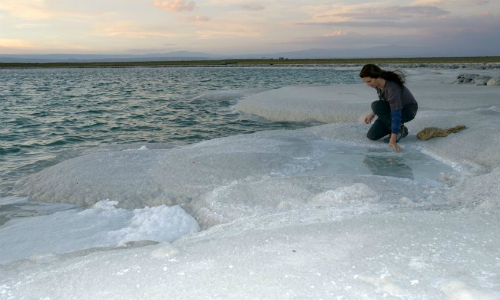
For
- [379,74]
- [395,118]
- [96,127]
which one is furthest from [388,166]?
[96,127]

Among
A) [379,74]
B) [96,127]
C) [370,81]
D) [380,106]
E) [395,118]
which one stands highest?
[379,74]

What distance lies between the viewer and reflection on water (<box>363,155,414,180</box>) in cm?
564

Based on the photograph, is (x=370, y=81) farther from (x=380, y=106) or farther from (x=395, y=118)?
(x=380, y=106)

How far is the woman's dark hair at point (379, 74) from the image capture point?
625 centimetres

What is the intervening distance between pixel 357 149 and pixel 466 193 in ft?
8.91

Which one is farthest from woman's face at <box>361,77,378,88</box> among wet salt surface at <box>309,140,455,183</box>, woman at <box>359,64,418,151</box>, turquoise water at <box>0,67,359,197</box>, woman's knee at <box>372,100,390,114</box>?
turquoise water at <box>0,67,359,197</box>

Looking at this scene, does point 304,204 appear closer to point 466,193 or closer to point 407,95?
point 466,193

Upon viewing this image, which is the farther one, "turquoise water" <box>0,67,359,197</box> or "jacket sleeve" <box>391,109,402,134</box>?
"turquoise water" <box>0,67,359,197</box>

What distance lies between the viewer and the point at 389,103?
22.2 ft

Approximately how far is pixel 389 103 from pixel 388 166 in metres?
1.26

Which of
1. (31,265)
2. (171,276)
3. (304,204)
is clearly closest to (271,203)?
(304,204)

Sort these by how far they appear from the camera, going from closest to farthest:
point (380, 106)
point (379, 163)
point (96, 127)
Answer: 1. point (379, 163)
2. point (380, 106)
3. point (96, 127)

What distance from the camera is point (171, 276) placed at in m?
2.72

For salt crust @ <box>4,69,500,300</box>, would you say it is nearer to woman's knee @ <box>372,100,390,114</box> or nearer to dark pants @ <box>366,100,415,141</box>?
dark pants @ <box>366,100,415,141</box>
